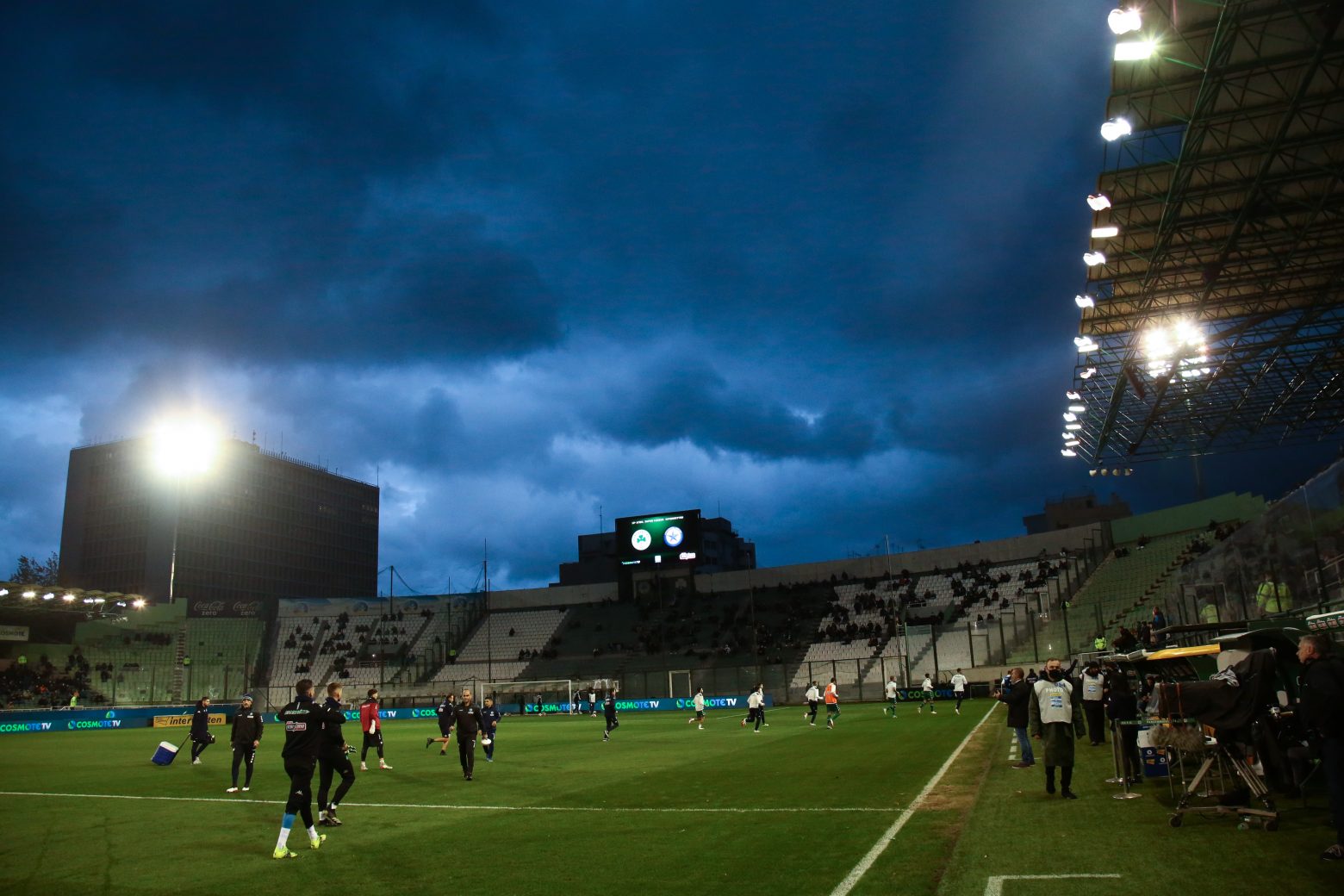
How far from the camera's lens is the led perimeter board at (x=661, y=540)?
68.6 meters

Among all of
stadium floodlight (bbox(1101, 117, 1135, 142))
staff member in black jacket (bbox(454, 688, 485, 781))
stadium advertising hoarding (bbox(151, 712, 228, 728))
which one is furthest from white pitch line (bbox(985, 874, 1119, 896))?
stadium advertising hoarding (bbox(151, 712, 228, 728))

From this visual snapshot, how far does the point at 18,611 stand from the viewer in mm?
66812

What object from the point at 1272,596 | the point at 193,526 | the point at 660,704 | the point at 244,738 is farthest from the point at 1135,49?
the point at 193,526

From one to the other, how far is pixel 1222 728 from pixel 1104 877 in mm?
2707

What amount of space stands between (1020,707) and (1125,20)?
12305 mm

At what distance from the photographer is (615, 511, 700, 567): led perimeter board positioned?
68625 mm

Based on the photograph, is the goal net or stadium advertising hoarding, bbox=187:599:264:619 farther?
stadium advertising hoarding, bbox=187:599:264:619

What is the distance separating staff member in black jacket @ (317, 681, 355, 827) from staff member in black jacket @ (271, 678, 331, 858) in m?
0.25

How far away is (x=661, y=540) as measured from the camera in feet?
227

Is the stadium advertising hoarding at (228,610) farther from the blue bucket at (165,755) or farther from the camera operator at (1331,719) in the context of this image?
the camera operator at (1331,719)

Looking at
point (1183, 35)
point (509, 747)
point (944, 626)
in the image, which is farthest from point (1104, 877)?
point (944, 626)

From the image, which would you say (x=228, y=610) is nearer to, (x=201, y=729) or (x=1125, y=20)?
(x=201, y=729)

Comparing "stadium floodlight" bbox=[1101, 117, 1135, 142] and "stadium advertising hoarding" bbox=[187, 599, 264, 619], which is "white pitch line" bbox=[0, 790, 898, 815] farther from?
"stadium advertising hoarding" bbox=[187, 599, 264, 619]

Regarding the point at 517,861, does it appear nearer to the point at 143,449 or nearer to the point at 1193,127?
the point at 1193,127
